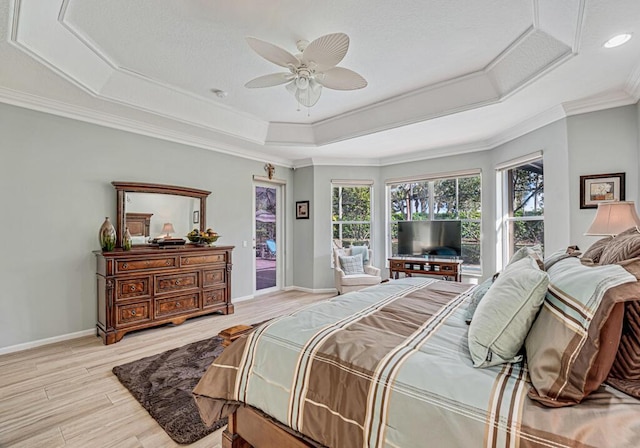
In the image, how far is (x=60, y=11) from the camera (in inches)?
89.1

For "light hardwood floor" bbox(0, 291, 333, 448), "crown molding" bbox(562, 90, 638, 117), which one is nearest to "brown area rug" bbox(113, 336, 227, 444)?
"light hardwood floor" bbox(0, 291, 333, 448)

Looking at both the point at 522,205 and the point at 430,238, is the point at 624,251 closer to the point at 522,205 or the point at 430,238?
the point at 522,205

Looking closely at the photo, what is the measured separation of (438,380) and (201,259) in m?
3.72

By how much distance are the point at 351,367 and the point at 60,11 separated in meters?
3.19

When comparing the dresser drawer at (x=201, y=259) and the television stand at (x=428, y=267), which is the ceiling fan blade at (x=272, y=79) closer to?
the dresser drawer at (x=201, y=259)

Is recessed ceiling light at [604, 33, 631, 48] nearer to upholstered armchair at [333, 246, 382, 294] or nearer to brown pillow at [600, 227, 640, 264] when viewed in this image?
brown pillow at [600, 227, 640, 264]

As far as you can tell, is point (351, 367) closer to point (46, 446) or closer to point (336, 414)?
point (336, 414)

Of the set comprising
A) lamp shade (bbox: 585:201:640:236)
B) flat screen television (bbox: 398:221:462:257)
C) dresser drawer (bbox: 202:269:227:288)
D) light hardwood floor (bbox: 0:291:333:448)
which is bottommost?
light hardwood floor (bbox: 0:291:333:448)

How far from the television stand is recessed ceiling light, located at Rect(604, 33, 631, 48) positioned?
10.7 ft

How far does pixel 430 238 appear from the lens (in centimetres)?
533

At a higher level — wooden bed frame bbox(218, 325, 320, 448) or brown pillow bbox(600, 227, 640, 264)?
brown pillow bbox(600, 227, 640, 264)

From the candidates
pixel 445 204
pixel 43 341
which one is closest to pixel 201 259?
pixel 43 341

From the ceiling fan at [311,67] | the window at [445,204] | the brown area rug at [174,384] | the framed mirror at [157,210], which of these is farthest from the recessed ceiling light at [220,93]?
the window at [445,204]

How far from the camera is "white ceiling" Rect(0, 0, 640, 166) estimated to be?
7.43 ft
